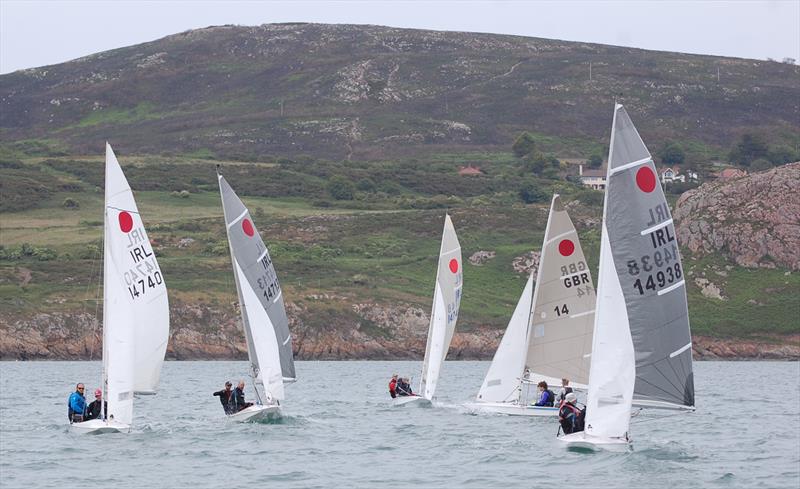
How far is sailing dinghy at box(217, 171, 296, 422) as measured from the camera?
138 ft

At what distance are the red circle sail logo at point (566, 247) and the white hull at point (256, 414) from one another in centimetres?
1118

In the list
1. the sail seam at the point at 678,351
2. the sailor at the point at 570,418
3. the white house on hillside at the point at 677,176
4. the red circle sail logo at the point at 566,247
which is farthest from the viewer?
the white house on hillside at the point at 677,176

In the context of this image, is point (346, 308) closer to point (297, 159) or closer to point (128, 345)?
point (128, 345)

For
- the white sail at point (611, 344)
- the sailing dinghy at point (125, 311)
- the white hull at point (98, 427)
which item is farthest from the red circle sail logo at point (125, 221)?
the white sail at point (611, 344)

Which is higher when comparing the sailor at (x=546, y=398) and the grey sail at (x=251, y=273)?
the grey sail at (x=251, y=273)

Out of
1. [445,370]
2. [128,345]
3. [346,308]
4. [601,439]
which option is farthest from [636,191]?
[346,308]

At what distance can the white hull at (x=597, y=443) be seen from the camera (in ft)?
104

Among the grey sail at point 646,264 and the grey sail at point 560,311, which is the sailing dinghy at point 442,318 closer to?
the grey sail at point 560,311

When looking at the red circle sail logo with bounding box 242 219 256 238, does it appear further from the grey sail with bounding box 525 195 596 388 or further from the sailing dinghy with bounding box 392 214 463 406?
the sailing dinghy with bounding box 392 214 463 406

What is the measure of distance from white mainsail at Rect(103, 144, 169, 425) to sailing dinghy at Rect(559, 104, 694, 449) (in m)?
13.1

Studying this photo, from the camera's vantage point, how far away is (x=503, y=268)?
132 m

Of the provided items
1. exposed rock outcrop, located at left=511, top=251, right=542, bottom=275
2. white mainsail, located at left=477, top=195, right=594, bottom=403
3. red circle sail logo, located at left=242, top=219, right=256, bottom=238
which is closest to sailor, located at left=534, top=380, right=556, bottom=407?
white mainsail, located at left=477, top=195, right=594, bottom=403

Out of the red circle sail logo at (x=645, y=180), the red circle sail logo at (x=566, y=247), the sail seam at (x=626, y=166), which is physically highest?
the red circle sail logo at (x=566, y=247)

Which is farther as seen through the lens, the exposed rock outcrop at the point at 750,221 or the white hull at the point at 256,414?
the exposed rock outcrop at the point at 750,221
